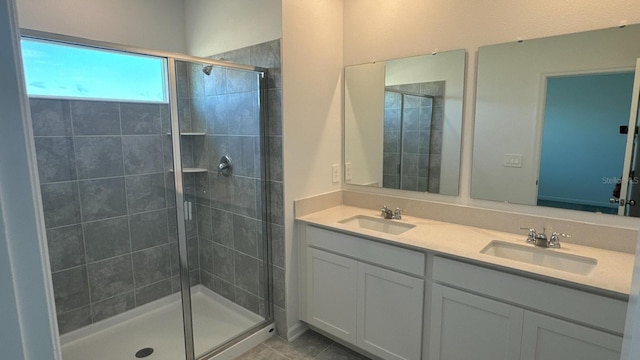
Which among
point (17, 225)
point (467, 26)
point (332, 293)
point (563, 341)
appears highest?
point (467, 26)

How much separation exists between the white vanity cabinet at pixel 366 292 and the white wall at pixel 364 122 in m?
0.67

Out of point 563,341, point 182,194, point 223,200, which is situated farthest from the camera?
point 223,200

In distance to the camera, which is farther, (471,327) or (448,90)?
(448,90)

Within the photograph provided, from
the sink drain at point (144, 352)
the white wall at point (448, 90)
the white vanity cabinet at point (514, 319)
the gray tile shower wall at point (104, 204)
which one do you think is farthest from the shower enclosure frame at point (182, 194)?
the white vanity cabinet at point (514, 319)

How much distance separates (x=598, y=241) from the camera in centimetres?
176

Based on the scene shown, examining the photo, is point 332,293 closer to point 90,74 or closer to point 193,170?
point 193,170

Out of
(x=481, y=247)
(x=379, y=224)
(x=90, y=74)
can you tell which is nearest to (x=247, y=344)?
(x=379, y=224)

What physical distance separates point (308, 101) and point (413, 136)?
Answer: 79 cm

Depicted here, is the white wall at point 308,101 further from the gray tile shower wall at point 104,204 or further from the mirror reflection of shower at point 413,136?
the gray tile shower wall at point 104,204

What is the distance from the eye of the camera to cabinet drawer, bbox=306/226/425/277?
6.15ft

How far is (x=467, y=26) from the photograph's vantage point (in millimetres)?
2084

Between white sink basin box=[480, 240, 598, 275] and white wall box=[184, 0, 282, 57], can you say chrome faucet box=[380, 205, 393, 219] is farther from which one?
white wall box=[184, 0, 282, 57]

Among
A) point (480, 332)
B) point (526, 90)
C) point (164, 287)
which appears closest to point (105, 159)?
point (164, 287)

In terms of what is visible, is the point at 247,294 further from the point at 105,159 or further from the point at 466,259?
the point at 466,259
